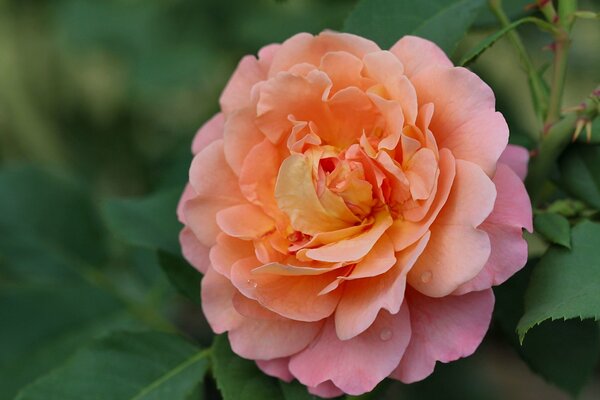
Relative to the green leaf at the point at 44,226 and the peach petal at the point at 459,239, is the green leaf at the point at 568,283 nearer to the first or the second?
the peach petal at the point at 459,239

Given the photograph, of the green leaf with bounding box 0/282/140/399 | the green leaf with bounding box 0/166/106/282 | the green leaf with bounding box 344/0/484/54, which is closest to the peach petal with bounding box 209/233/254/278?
the green leaf with bounding box 344/0/484/54

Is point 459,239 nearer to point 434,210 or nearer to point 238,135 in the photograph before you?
point 434,210

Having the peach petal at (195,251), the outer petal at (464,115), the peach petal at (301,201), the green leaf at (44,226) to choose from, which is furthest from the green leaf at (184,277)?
the green leaf at (44,226)

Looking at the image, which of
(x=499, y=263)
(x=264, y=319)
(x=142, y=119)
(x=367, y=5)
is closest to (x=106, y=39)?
(x=142, y=119)

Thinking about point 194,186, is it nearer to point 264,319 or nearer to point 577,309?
point 264,319

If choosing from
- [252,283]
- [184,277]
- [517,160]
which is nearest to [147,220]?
[184,277]

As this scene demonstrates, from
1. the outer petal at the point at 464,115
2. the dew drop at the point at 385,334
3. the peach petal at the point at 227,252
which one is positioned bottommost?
the dew drop at the point at 385,334
